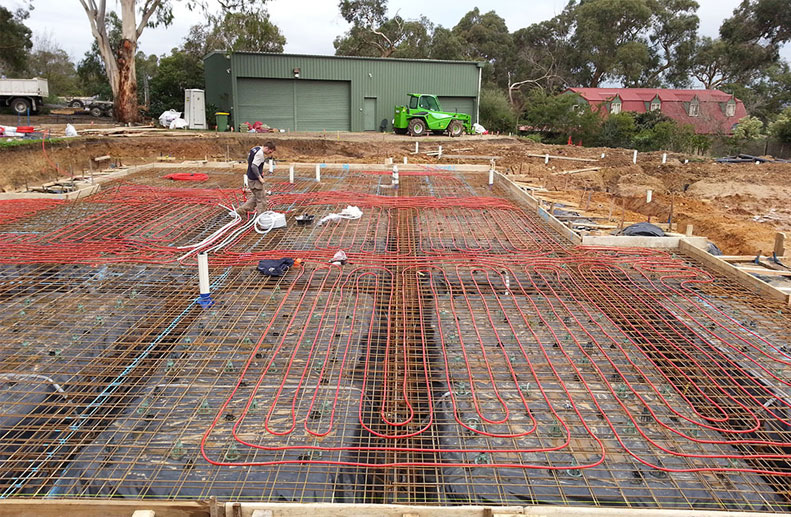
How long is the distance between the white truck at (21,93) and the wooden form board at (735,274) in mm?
21852

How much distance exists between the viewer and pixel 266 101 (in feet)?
70.7

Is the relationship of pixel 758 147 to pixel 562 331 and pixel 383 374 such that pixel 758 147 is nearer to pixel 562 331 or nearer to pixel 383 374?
pixel 562 331

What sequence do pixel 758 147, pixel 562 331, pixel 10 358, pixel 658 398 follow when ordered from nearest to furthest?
pixel 658 398, pixel 10 358, pixel 562 331, pixel 758 147

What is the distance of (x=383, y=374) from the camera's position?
4.02 m

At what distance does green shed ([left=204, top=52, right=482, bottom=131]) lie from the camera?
2108cm

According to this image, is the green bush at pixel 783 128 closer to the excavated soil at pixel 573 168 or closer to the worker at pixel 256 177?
the excavated soil at pixel 573 168

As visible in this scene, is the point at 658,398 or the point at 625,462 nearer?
the point at 625,462

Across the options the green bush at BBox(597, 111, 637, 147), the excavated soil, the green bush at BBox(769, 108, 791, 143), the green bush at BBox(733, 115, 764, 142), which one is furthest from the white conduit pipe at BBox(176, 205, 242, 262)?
the green bush at BBox(733, 115, 764, 142)

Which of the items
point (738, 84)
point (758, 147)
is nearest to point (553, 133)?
point (758, 147)

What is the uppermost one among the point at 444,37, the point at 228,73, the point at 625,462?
the point at 444,37

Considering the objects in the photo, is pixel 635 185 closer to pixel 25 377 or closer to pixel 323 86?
pixel 323 86

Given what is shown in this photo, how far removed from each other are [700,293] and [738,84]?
37801 millimetres

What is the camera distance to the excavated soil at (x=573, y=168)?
36.7 ft

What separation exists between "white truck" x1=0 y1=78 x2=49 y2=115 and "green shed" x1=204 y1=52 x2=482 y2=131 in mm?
6042
